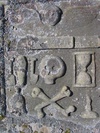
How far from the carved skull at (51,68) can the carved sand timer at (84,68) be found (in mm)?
112

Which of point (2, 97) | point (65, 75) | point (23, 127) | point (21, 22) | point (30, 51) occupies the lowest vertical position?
point (23, 127)

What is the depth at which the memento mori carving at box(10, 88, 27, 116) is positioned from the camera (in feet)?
6.92

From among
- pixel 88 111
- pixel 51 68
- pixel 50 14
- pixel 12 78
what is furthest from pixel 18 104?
pixel 50 14

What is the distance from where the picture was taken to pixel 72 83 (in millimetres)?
2062

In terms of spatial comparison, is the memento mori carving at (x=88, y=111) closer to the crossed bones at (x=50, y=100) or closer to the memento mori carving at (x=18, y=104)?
the crossed bones at (x=50, y=100)

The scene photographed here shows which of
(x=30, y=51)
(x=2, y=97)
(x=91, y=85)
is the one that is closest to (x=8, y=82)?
(x=2, y=97)

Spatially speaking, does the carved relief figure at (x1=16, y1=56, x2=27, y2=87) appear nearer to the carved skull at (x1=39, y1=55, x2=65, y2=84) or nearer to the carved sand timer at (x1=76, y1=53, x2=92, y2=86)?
the carved skull at (x1=39, y1=55, x2=65, y2=84)

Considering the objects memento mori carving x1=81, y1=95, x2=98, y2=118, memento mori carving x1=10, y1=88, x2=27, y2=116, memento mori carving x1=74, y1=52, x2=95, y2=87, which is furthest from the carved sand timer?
memento mori carving x1=10, y1=88, x2=27, y2=116

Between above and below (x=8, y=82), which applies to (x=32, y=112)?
below

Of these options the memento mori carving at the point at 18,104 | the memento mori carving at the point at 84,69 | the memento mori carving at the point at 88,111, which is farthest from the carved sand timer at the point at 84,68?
the memento mori carving at the point at 18,104

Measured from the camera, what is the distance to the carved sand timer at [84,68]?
2.01 m

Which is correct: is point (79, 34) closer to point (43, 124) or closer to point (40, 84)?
point (40, 84)

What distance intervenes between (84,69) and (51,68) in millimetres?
213

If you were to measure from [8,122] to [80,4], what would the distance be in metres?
0.92
